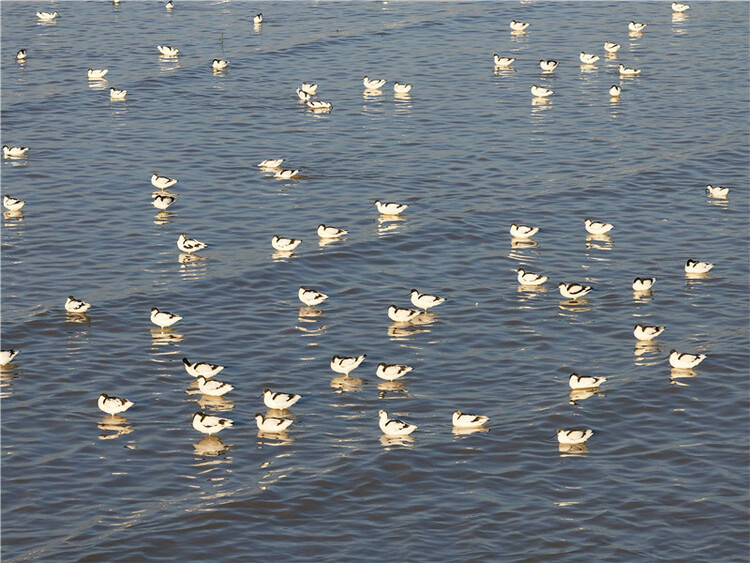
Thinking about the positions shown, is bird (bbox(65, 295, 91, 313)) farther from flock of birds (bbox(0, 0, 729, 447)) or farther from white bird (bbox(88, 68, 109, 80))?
white bird (bbox(88, 68, 109, 80))

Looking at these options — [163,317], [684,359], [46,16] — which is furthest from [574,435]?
[46,16]

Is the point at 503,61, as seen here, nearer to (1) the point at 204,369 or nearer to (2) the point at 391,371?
(2) the point at 391,371

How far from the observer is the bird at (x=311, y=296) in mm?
29594

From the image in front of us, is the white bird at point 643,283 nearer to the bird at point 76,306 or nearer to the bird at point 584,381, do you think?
the bird at point 584,381

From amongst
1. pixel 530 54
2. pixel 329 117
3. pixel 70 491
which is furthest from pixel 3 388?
pixel 530 54

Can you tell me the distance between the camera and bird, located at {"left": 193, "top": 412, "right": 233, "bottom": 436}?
76.6 feet

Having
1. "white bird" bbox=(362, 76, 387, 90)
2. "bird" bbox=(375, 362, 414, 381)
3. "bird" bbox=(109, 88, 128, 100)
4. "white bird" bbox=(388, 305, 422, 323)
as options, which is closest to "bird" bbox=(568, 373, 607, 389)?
"bird" bbox=(375, 362, 414, 381)

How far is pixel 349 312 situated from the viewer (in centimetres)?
2969

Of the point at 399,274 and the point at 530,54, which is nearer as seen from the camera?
the point at 399,274

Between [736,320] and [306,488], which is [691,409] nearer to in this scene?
[736,320]

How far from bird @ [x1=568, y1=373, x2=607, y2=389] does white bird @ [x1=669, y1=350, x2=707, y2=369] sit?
201 cm

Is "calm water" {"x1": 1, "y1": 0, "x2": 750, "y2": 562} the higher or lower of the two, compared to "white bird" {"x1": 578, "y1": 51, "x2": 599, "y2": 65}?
lower

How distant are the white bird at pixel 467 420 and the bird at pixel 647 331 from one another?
18.8 ft

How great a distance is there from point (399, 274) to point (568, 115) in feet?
54.6
